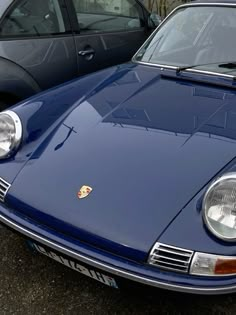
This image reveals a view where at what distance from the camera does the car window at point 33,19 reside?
3.78 m

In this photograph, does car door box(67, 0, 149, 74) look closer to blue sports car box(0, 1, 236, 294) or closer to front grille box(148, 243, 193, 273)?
blue sports car box(0, 1, 236, 294)

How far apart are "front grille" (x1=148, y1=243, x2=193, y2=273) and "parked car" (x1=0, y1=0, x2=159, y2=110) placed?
2.32 metres

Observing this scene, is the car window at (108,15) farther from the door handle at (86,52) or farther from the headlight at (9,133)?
the headlight at (9,133)

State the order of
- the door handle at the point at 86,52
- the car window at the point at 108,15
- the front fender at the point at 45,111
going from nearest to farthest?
the front fender at the point at 45,111 → the door handle at the point at 86,52 → the car window at the point at 108,15

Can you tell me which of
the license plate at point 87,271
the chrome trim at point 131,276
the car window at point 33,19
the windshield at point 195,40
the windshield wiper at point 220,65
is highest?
the car window at point 33,19

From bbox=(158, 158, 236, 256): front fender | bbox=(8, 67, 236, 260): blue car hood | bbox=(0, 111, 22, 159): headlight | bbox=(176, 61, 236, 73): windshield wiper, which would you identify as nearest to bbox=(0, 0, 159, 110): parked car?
bbox=(0, 111, 22, 159): headlight

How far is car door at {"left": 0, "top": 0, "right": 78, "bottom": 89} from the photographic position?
378 cm

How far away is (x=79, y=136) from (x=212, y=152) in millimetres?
779

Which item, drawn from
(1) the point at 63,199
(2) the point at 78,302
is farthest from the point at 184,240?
(2) the point at 78,302

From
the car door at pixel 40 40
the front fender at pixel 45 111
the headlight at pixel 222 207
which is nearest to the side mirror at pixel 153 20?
the car door at pixel 40 40

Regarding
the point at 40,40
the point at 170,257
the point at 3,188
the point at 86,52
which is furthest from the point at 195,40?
the point at 170,257

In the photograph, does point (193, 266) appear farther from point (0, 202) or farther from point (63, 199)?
point (0, 202)

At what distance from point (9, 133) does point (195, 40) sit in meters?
Result: 1.66

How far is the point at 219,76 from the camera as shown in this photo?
3.04 metres
